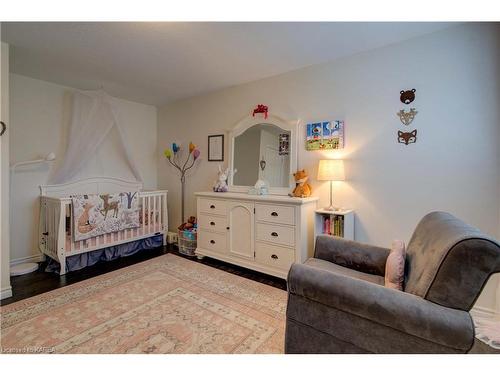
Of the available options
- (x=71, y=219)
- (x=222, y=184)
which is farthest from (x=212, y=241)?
(x=71, y=219)

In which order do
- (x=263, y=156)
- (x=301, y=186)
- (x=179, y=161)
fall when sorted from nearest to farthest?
(x=301, y=186), (x=263, y=156), (x=179, y=161)

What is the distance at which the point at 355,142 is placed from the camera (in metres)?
2.50

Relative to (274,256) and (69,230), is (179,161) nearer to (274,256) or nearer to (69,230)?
(69,230)

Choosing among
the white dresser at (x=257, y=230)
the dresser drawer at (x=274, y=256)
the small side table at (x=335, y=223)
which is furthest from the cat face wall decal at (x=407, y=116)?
the dresser drawer at (x=274, y=256)

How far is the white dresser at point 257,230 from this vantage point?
248 cm

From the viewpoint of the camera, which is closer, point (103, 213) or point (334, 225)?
point (334, 225)

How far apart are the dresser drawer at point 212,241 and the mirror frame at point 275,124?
0.68m

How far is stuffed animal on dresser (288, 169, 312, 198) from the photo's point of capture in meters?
2.70

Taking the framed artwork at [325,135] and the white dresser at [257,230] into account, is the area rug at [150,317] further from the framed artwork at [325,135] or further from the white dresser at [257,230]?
the framed artwork at [325,135]

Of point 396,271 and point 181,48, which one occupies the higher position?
point 181,48

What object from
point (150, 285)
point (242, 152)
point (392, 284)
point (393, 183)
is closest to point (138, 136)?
point (242, 152)

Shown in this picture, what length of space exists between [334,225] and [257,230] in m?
0.84

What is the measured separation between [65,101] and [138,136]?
1128 mm

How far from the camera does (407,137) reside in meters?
2.22
